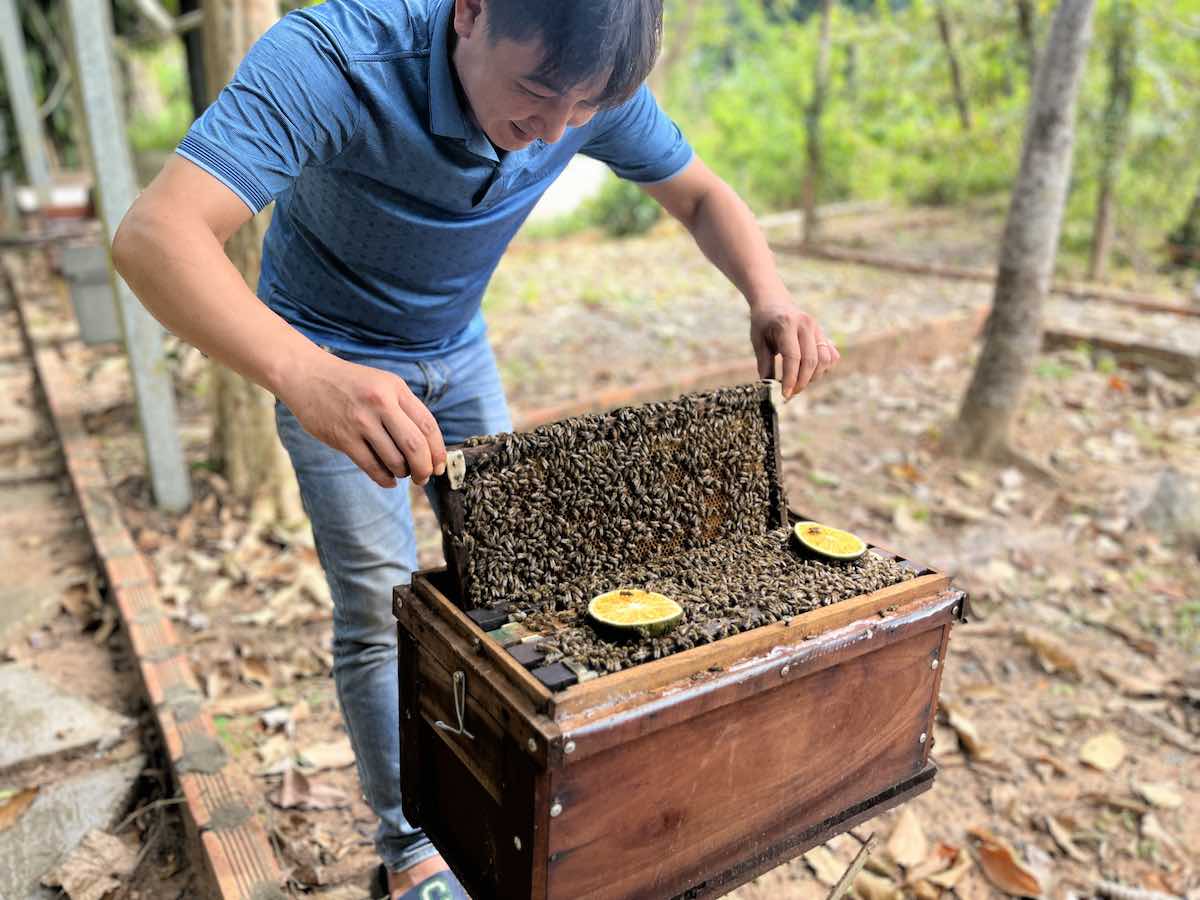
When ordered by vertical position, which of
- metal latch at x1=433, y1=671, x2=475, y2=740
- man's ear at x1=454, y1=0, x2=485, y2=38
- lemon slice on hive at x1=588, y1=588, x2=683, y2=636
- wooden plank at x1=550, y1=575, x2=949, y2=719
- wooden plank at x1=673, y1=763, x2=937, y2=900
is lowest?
wooden plank at x1=673, y1=763, x2=937, y2=900

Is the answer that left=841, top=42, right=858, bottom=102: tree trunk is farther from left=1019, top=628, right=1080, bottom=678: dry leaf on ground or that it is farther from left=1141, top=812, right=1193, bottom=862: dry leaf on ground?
left=1141, top=812, right=1193, bottom=862: dry leaf on ground

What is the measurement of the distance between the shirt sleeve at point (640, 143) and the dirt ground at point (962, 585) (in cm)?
193

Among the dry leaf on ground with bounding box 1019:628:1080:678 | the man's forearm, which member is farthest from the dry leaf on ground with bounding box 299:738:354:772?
the dry leaf on ground with bounding box 1019:628:1080:678

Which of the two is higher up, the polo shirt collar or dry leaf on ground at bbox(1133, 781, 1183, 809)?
the polo shirt collar

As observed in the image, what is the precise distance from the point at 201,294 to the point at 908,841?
249cm

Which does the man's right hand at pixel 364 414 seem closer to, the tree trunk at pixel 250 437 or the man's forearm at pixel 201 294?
the man's forearm at pixel 201 294

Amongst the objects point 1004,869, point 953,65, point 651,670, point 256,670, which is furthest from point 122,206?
point 953,65

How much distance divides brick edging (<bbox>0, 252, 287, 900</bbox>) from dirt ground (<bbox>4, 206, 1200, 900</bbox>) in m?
0.15

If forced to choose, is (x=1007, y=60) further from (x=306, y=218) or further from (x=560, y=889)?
(x=560, y=889)

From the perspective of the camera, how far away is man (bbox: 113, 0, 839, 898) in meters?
1.46

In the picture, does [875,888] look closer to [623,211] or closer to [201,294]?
[201,294]

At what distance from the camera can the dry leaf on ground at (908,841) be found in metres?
2.77

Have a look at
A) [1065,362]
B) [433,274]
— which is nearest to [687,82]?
[1065,362]

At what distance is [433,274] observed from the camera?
79.7 inches
